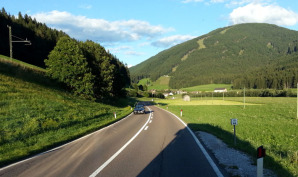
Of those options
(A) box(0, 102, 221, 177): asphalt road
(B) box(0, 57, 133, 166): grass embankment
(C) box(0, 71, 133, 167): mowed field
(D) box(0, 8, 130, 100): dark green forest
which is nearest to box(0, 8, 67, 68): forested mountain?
(D) box(0, 8, 130, 100): dark green forest

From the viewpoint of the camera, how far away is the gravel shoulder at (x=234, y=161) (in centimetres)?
544

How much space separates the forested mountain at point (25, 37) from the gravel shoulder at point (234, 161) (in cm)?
6654

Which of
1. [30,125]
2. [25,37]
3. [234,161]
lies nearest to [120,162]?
[234,161]

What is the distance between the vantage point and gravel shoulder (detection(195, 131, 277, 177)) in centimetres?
544

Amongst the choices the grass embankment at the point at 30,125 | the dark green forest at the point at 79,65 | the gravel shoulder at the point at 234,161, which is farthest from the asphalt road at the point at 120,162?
the dark green forest at the point at 79,65

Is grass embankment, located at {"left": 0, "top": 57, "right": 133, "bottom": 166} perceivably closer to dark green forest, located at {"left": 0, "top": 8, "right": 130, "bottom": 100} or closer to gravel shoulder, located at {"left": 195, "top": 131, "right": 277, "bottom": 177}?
gravel shoulder, located at {"left": 195, "top": 131, "right": 277, "bottom": 177}

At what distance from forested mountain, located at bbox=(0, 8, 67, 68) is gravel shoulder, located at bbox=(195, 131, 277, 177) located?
218 feet

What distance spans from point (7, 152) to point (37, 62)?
71327mm

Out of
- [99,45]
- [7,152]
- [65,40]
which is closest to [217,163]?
[7,152]

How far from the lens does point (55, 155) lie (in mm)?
8141

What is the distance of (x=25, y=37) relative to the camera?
68.7 metres

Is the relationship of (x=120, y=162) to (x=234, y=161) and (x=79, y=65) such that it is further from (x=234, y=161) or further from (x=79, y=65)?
(x=79, y=65)

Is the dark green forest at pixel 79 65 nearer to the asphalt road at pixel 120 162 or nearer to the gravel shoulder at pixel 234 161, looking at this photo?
the asphalt road at pixel 120 162

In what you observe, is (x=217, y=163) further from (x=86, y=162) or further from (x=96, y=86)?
(x=96, y=86)
